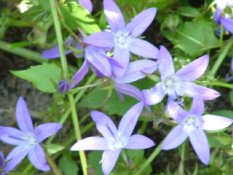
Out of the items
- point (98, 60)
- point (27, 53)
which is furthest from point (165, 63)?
point (27, 53)

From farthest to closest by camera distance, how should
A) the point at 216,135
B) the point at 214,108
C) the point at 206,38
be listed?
the point at 214,108, the point at 206,38, the point at 216,135

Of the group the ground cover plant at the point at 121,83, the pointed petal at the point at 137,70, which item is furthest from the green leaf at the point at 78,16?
the pointed petal at the point at 137,70

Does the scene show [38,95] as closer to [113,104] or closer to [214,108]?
[113,104]

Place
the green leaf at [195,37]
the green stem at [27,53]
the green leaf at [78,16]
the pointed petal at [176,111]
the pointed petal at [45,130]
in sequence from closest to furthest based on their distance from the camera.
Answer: the pointed petal at [176,111] < the pointed petal at [45,130] < the green leaf at [78,16] < the green leaf at [195,37] < the green stem at [27,53]

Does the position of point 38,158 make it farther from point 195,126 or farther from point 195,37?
point 195,37

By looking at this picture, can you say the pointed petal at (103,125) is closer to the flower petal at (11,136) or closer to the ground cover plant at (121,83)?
the ground cover plant at (121,83)

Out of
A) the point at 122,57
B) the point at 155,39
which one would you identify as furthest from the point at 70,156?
the point at 155,39
